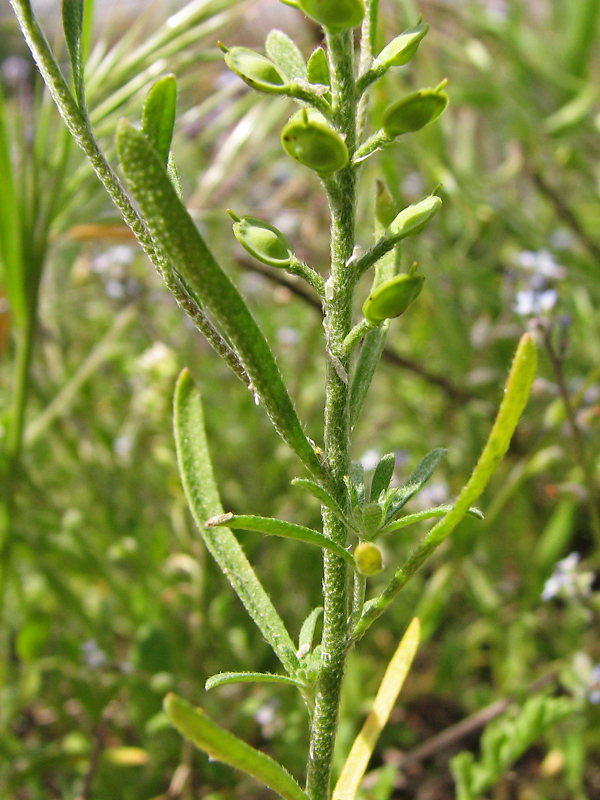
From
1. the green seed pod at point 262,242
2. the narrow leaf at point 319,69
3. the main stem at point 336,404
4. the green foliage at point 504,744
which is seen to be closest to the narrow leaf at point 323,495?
the main stem at point 336,404

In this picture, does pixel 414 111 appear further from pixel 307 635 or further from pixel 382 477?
pixel 307 635

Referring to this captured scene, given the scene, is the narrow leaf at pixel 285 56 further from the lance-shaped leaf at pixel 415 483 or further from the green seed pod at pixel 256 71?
the lance-shaped leaf at pixel 415 483

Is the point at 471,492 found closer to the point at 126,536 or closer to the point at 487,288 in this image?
the point at 126,536

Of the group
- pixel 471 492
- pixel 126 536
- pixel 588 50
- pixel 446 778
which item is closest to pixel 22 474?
pixel 126 536

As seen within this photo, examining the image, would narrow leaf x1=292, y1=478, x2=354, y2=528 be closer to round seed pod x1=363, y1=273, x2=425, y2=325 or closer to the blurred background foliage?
round seed pod x1=363, y1=273, x2=425, y2=325

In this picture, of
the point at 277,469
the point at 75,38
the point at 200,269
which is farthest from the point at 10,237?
the point at 277,469
